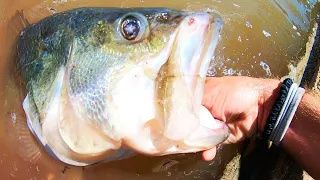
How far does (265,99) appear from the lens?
73.9 inches

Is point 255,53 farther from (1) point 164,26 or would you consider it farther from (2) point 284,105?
(1) point 164,26

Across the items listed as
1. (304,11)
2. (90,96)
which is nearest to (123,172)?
(90,96)

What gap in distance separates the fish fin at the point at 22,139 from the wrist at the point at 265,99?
0.95 m

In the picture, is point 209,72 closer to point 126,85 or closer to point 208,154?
point 208,154

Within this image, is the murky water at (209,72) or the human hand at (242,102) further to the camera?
the human hand at (242,102)

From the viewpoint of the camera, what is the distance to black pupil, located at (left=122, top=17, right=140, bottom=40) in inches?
56.1

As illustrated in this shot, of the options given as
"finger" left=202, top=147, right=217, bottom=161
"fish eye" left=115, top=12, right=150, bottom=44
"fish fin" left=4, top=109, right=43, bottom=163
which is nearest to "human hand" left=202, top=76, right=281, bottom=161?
"finger" left=202, top=147, right=217, bottom=161

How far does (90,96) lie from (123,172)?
51cm

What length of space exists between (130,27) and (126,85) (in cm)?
20

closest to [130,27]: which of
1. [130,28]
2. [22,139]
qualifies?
[130,28]

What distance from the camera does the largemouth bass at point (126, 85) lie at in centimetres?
139

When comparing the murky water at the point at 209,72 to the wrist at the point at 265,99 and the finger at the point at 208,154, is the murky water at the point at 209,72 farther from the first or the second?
the wrist at the point at 265,99

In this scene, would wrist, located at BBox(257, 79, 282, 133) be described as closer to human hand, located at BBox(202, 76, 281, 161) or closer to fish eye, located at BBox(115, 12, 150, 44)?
human hand, located at BBox(202, 76, 281, 161)

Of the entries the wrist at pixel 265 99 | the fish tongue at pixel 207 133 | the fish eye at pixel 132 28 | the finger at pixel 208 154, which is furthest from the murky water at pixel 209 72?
the fish eye at pixel 132 28
